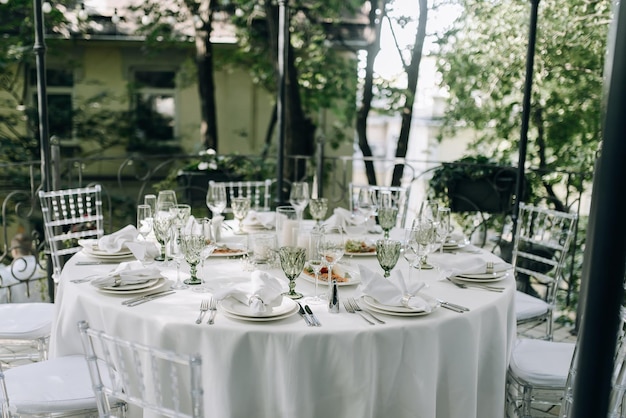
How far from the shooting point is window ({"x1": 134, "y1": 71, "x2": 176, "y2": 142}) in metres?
9.01

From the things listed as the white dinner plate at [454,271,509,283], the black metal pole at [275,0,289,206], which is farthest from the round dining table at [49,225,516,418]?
the black metal pole at [275,0,289,206]

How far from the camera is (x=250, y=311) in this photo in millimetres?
1920

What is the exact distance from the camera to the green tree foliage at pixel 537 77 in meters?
5.53

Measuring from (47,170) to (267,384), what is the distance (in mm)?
2595

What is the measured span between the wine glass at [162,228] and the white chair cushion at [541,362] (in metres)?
1.51

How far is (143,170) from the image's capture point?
346 inches

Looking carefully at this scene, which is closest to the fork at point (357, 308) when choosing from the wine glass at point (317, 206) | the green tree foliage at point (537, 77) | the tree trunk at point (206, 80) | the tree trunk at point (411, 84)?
the wine glass at point (317, 206)

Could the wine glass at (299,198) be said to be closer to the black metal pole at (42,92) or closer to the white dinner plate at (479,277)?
the white dinner plate at (479,277)

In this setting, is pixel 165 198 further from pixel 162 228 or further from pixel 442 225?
pixel 442 225

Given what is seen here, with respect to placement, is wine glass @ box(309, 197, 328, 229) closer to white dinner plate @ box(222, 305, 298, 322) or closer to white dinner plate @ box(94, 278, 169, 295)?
white dinner plate @ box(94, 278, 169, 295)

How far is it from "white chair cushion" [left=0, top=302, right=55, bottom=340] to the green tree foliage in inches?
159

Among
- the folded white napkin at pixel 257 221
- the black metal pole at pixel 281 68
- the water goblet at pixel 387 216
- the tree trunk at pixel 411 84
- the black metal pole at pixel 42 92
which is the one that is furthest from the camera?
the tree trunk at pixel 411 84

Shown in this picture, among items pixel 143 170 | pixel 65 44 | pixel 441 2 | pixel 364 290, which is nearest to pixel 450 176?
pixel 441 2

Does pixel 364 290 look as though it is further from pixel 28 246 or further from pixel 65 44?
→ pixel 65 44
